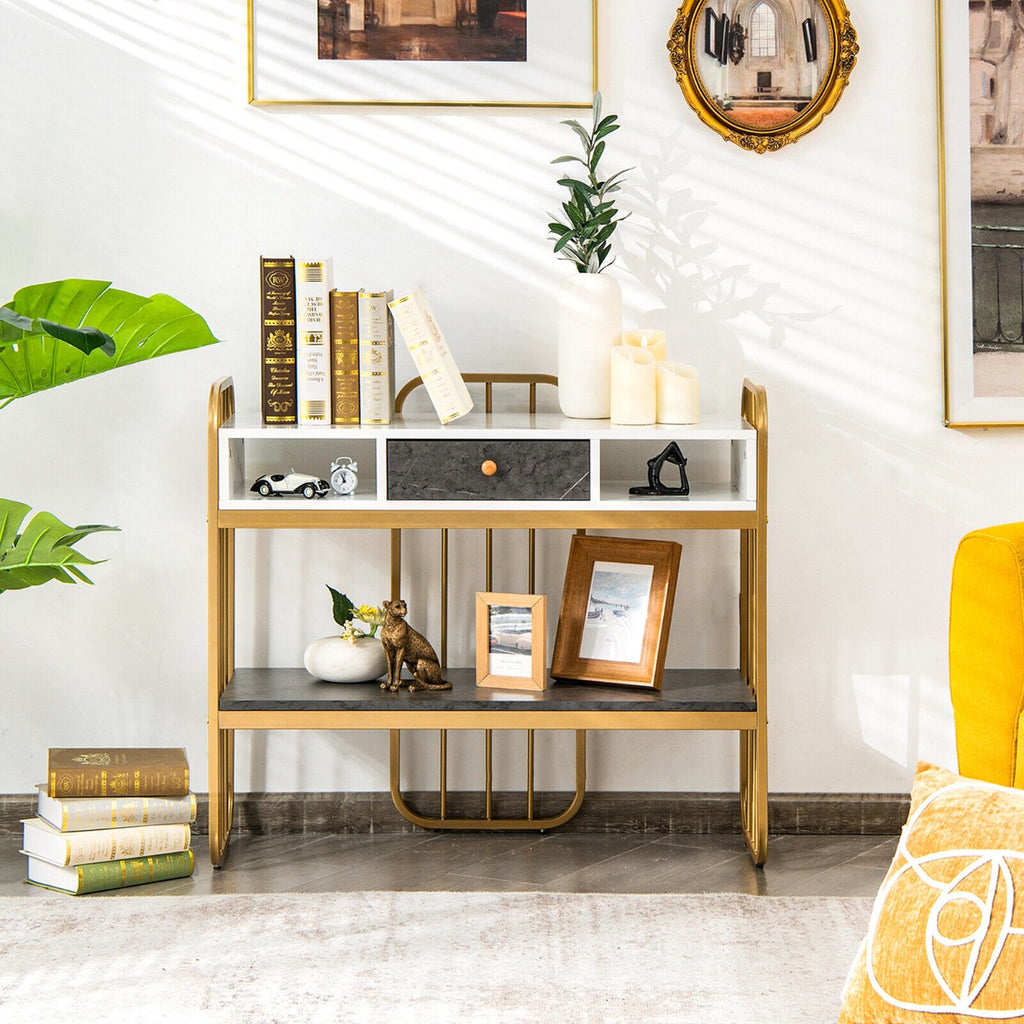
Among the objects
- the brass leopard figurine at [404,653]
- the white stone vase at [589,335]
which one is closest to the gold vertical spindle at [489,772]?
the brass leopard figurine at [404,653]

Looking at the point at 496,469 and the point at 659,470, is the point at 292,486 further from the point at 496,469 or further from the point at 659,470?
the point at 659,470

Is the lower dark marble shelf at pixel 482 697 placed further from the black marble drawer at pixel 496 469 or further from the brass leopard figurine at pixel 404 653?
the black marble drawer at pixel 496 469

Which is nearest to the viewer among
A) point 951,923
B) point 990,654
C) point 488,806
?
point 951,923

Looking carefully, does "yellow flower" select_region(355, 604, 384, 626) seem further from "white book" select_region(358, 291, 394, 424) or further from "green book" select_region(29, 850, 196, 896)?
"green book" select_region(29, 850, 196, 896)

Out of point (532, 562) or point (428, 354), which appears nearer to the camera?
point (428, 354)

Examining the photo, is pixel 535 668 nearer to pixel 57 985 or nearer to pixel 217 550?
pixel 217 550

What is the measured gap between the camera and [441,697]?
2.30m

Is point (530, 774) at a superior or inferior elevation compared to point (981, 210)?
inferior

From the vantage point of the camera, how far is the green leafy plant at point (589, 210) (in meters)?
2.33

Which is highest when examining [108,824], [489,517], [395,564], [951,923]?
[489,517]

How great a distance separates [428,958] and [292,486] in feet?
A: 2.94

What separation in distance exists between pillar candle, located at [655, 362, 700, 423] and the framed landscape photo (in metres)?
0.65

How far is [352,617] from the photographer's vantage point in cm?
246

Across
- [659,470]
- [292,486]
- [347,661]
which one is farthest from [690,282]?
[347,661]
